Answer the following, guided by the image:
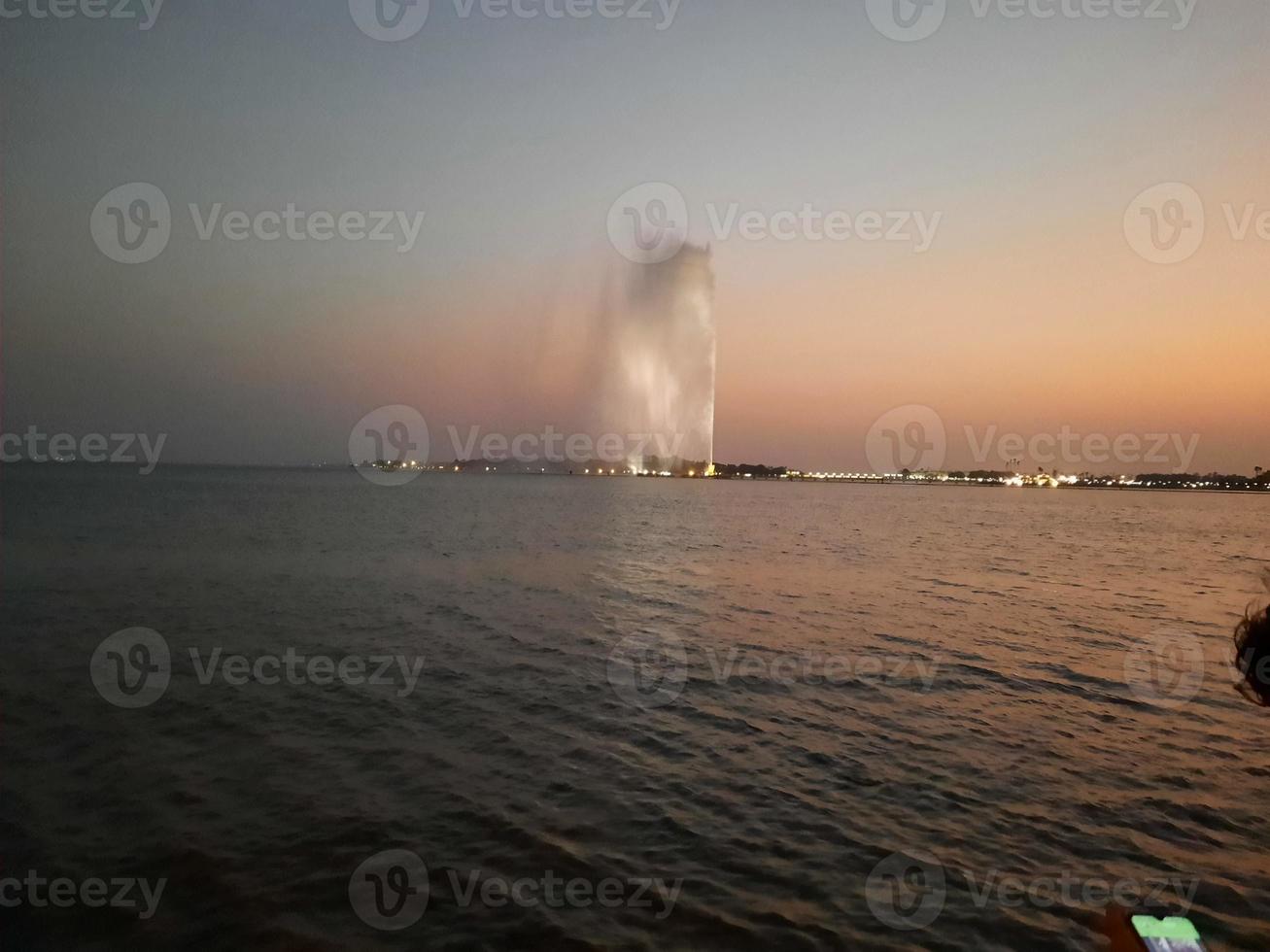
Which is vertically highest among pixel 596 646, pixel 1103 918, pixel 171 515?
pixel 171 515

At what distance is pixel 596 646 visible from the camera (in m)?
21.5

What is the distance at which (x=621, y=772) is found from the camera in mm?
12148

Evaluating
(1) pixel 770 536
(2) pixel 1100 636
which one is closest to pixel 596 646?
(2) pixel 1100 636

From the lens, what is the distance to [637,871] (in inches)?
356

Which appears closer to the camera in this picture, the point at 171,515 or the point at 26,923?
the point at 26,923

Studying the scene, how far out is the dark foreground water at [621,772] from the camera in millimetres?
8227

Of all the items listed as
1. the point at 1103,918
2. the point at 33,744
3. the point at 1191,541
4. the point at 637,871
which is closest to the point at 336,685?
the point at 33,744

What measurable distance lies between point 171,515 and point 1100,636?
76.1 meters

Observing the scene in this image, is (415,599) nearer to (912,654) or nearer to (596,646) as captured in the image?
(596,646)

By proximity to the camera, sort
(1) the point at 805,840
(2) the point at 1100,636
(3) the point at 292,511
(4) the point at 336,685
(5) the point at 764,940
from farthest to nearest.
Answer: (3) the point at 292,511
(2) the point at 1100,636
(4) the point at 336,685
(1) the point at 805,840
(5) the point at 764,940

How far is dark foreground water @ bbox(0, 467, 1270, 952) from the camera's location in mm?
8227

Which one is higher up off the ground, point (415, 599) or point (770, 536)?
point (770, 536)

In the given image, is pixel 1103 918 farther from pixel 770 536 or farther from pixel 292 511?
pixel 292 511

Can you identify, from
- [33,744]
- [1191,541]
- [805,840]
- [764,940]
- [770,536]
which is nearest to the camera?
[764,940]
